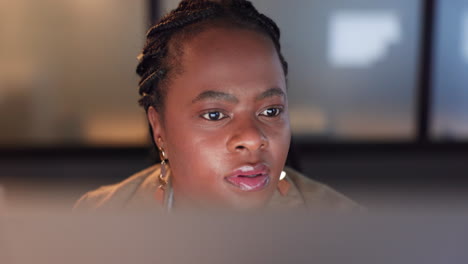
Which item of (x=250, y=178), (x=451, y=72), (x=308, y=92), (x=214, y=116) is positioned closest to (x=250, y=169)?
(x=250, y=178)

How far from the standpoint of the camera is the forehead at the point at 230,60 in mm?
1122

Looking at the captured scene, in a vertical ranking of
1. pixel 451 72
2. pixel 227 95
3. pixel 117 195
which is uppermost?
pixel 451 72

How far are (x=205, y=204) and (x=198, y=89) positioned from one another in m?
0.25

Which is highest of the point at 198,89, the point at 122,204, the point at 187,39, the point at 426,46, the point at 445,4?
the point at 445,4

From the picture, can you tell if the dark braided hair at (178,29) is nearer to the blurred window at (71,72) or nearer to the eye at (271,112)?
the eye at (271,112)

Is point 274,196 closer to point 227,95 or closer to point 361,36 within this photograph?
point 227,95

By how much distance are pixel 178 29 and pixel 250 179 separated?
0.45 m

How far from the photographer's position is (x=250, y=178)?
42.5 inches

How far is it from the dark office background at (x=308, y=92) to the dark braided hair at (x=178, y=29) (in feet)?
7.48

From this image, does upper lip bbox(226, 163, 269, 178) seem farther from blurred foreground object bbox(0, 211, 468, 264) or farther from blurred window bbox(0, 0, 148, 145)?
blurred window bbox(0, 0, 148, 145)

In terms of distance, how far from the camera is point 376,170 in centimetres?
388

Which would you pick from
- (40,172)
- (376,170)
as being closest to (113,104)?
(40,172)

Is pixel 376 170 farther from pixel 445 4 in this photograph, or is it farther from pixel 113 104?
pixel 113 104

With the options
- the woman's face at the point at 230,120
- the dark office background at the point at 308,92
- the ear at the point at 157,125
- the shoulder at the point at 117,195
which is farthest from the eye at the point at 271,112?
the dark office background at the point at 308,92
